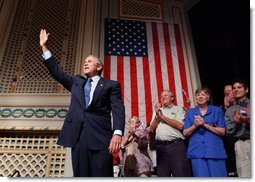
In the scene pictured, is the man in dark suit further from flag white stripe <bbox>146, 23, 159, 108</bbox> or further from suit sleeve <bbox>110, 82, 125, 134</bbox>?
flag white stripe <bbox>146, 23, 159, 108</bbox>

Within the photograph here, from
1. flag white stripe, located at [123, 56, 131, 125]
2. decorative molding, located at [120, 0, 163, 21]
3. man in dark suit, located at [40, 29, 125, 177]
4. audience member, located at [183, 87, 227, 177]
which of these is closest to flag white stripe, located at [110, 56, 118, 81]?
flag white stripe, located at [123, 56, 131, 125]

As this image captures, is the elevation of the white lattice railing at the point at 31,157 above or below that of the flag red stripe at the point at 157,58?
below

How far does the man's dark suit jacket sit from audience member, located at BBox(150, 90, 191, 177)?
71 cm

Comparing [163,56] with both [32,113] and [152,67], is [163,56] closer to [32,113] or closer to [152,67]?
[152,67]

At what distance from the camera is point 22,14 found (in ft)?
14.0

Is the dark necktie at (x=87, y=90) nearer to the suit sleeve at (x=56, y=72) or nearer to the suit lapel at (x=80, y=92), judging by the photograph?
the suit lapel at (x=80, y=92)

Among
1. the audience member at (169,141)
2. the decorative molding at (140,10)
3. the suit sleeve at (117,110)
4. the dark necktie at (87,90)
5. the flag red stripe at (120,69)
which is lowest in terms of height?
the audience member at (169,141)

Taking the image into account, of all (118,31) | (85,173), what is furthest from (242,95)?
(118,31)

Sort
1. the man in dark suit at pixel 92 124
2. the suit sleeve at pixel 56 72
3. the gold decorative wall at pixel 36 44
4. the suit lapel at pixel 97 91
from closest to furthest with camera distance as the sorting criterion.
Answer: the man in dark suit at pixel 92 124 < the suit lapel at pixel 97 91 < the suit sleeve at pixel 56 72 < the gold decorative wall at pixel 36 44

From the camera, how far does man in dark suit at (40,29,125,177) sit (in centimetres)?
157

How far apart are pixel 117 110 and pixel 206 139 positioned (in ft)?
2.38

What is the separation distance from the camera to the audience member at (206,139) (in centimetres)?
199

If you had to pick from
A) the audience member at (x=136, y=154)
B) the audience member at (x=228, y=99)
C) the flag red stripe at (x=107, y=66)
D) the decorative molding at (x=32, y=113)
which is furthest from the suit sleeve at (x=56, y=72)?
the flag red stripe at (x=107, y=66)

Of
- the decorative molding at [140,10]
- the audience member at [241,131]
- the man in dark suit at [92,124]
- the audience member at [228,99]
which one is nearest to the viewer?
the man in dark suit at [92,124]
